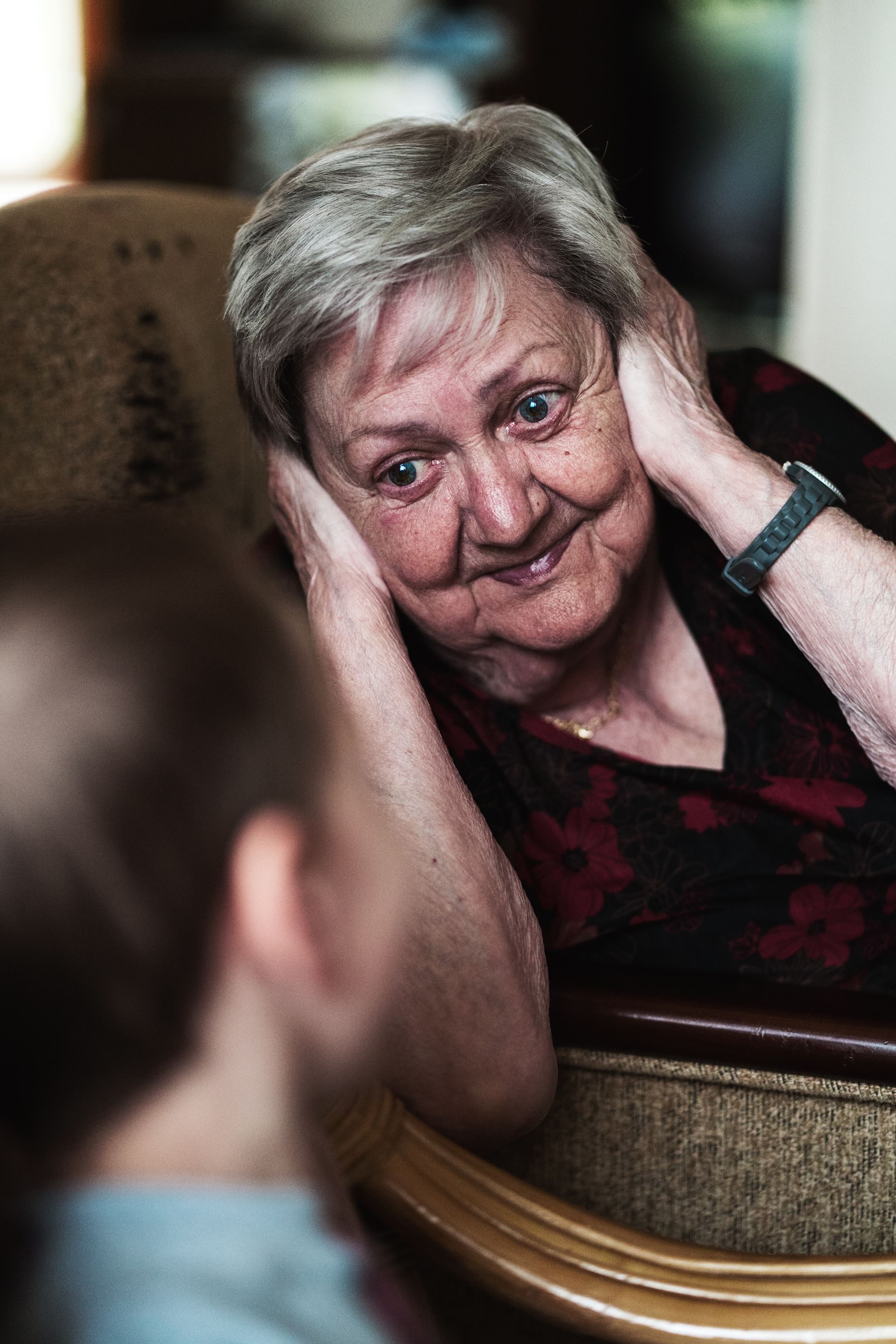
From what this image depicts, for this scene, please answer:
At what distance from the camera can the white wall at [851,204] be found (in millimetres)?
3922

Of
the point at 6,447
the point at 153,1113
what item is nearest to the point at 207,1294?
the point at 153,1113

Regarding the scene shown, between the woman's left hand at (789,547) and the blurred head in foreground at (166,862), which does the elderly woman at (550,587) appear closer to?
the woman's left hand at (789,547)

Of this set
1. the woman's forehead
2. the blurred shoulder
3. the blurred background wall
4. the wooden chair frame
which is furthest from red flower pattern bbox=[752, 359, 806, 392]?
the blurred background wall

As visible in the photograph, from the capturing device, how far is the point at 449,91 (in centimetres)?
547

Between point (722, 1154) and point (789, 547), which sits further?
point (789, 547)

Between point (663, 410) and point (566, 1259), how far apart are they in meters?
0.78

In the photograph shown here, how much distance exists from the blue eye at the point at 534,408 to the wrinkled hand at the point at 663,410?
120mm

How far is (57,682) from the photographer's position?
54 centimetres

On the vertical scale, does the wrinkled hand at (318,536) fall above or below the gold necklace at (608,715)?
above

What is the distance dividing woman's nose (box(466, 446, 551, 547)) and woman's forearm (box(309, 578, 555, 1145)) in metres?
0.18

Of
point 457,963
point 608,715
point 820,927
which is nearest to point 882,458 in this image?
point 608,715

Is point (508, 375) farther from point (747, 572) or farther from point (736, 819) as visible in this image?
point (736, 819)

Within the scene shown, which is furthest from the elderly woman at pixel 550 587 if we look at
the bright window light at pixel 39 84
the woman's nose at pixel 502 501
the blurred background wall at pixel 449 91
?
the bright window light at pixel 39 84

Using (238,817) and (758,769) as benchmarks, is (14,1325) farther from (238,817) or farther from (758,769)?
(758,769)
